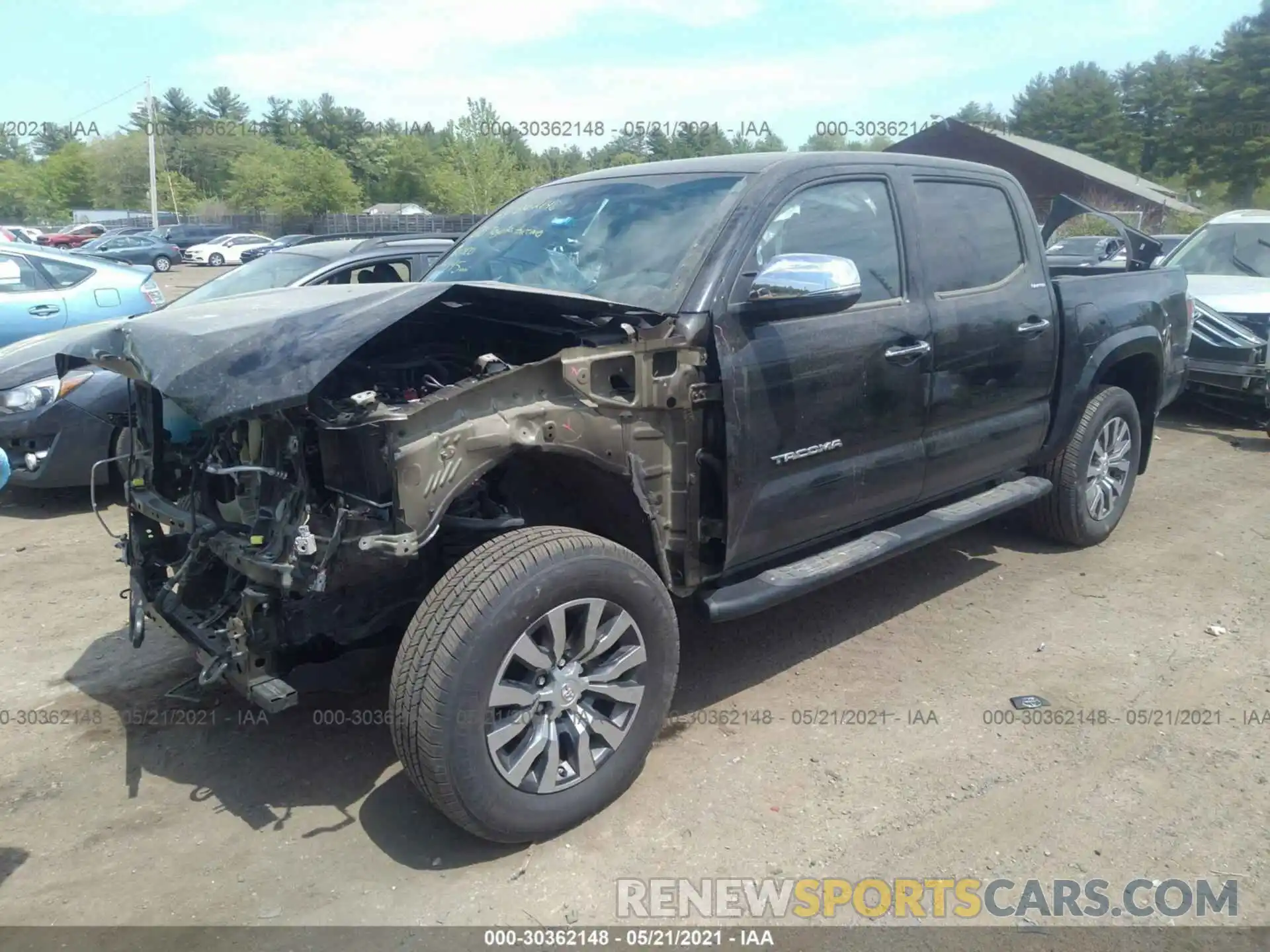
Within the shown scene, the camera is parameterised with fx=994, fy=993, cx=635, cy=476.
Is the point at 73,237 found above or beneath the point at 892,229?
above

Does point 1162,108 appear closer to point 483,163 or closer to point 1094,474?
point 483,163

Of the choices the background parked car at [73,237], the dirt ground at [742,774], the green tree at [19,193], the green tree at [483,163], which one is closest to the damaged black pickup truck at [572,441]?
the dirt ground at [742,774]

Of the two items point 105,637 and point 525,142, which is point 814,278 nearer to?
point 105,637

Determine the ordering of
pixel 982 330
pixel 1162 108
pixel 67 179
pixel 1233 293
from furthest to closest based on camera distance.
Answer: pixel 67 179 < pixel 1162 108 < pixel 1233 293 < pixel 982 330

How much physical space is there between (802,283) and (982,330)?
1534mm

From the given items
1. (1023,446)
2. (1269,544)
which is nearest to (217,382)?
(1023,446)

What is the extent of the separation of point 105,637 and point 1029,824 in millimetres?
3933

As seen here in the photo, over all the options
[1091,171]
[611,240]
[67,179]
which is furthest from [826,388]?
[67,179]

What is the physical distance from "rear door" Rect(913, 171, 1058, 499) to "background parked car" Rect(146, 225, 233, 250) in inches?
1679

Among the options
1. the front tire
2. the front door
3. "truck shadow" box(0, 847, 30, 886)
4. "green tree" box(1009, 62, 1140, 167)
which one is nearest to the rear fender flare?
the front door

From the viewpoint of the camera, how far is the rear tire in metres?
5.37

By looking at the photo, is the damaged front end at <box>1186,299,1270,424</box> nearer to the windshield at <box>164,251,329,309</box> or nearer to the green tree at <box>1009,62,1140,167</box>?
the windshield at <box>164,251,329,309</box>

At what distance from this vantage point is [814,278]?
3.32 m

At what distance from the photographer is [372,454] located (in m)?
2.93
